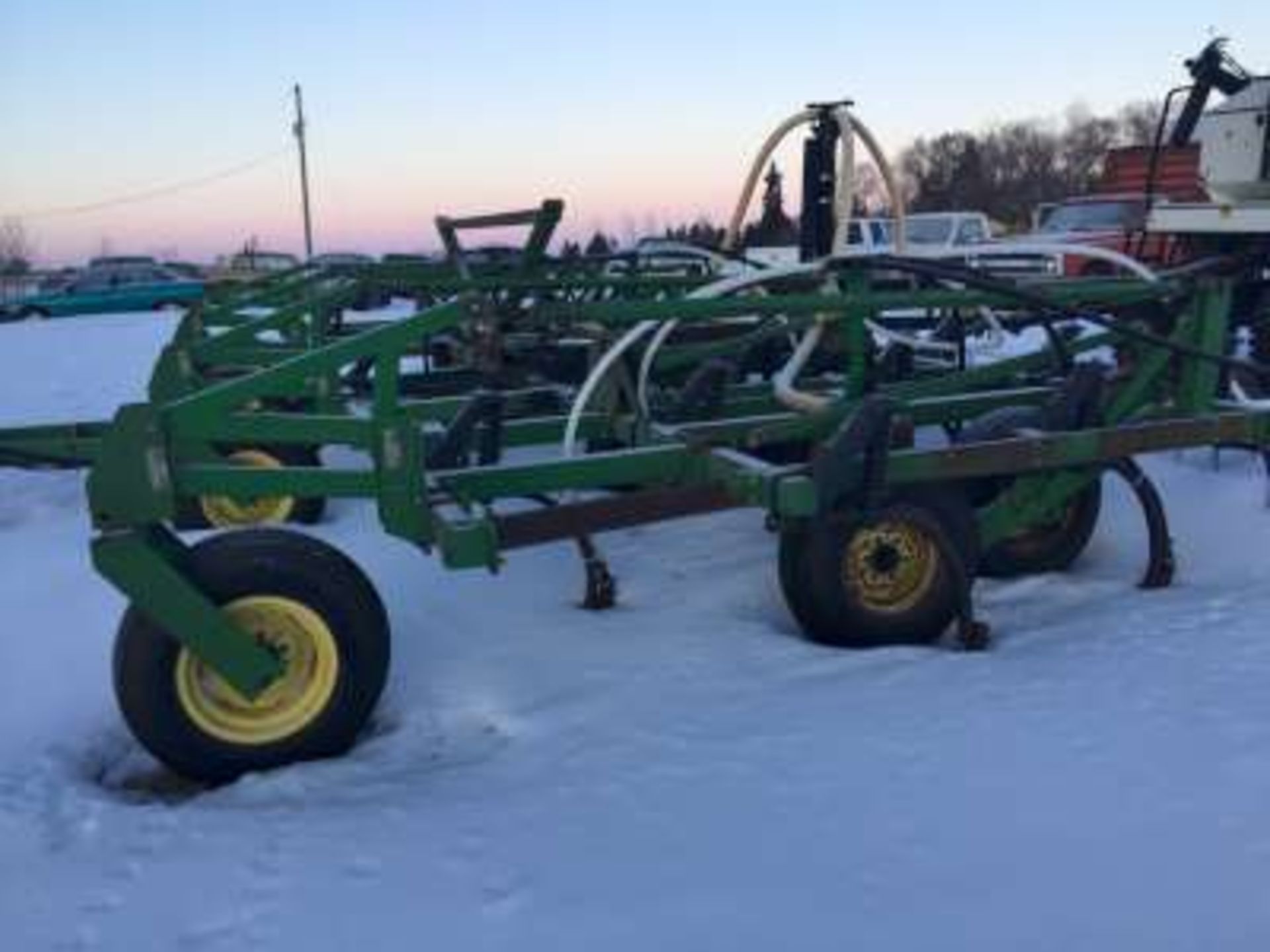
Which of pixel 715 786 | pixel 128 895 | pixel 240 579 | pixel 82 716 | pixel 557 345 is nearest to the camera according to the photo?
pixel 128 895

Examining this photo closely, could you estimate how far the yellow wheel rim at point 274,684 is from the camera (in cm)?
414

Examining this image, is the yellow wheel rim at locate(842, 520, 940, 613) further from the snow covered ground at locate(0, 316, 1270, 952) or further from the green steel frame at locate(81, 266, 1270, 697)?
the snow covered ground at locate(0, 316, 1270, 952)

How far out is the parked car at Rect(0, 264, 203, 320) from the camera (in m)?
30.8

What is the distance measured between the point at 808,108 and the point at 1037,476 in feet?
5.90

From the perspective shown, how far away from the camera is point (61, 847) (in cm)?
357

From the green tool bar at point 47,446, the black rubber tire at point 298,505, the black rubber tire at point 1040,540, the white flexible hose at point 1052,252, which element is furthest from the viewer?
the black rubber tire at point 298,505

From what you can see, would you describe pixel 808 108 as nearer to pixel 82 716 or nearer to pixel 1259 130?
pixel 82 716

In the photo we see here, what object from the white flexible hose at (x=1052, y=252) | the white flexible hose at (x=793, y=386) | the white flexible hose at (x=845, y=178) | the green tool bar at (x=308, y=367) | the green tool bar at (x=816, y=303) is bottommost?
the white flexible hose at (x=793, y=386)

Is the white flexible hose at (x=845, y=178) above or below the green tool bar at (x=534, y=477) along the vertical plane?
above

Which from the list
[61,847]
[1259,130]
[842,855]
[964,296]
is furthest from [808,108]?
[1259,130]

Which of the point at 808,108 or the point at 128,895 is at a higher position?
the point at 808,108

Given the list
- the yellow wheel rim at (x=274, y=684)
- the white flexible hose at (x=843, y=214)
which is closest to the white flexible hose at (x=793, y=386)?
the white flexible hose at (x=843, y=214)

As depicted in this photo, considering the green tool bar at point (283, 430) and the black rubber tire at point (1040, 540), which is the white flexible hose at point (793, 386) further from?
the green tool bar at point (283, 430)

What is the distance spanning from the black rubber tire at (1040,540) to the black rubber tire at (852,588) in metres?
0.87
